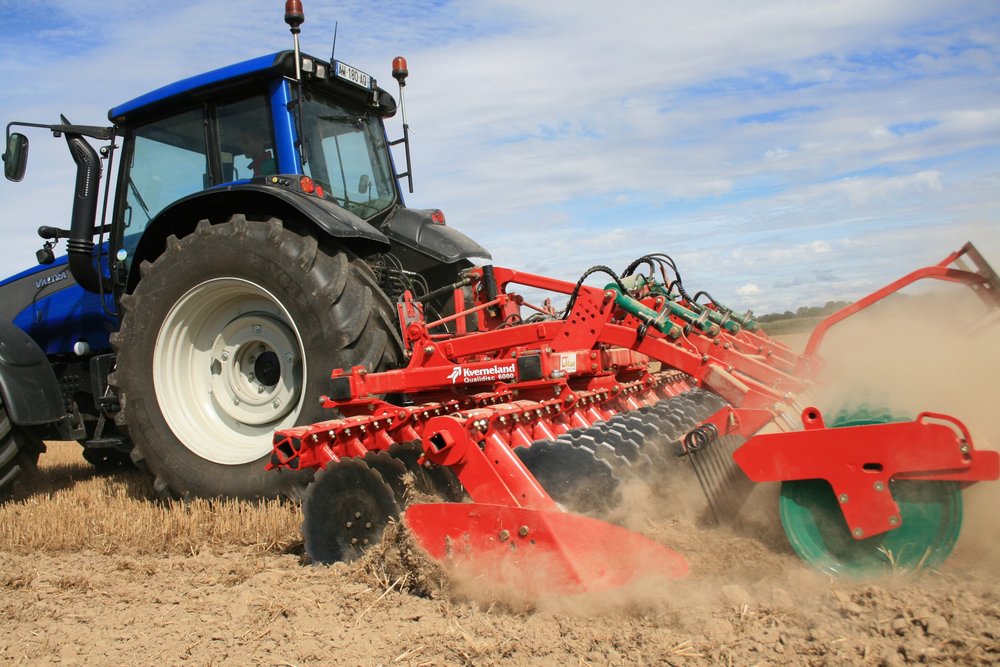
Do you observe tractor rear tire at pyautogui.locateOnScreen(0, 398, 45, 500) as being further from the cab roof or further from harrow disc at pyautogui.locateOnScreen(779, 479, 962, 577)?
harrow disc at pyautogui.locateOnScreen(779, 479, 962, 577)

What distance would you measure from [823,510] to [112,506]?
3959 millimetres

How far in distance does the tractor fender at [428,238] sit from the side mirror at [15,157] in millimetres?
2190

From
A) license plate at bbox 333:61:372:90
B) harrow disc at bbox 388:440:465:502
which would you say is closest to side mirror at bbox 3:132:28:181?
license plate at bbox 333:61:372:90

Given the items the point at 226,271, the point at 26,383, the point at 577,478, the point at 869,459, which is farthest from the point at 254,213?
the point at 869,459

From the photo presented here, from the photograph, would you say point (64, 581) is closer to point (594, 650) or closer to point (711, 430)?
point (594, 650)

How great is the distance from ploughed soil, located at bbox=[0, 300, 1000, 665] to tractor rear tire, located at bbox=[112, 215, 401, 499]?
854mm

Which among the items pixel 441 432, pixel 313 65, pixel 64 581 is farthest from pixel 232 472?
pixel 313 65

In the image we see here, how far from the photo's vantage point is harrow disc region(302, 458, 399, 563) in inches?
123

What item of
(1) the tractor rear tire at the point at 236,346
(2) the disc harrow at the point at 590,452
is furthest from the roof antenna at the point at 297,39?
(2) the disc harrow at the point at 590,452

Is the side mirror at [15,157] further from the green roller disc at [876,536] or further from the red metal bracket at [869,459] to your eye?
the green roller disc at [876,536]

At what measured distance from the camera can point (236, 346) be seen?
4.52 meters

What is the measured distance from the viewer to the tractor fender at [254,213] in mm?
4020

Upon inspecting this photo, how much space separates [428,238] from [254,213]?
1136mm

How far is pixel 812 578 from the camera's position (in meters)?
2.61
